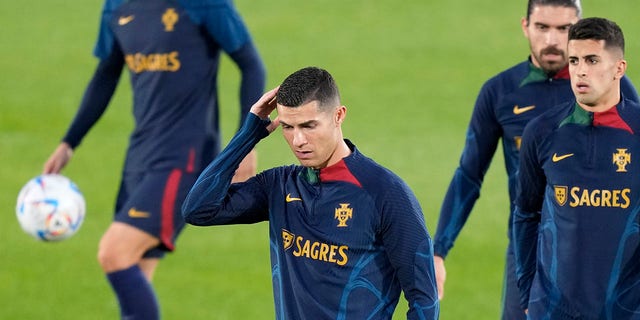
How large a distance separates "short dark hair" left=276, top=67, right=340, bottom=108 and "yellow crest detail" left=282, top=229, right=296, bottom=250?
48cm

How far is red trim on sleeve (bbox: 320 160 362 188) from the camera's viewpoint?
514 centimetres

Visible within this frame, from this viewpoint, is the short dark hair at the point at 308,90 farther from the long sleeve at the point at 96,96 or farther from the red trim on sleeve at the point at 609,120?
the long sleeve at the point at 96,96

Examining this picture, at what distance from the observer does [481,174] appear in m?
6.62

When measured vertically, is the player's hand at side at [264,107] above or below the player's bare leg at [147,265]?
above

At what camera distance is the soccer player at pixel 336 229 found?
16.4 feet

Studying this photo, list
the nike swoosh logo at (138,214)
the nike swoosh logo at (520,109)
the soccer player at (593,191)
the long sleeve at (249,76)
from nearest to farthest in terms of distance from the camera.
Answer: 1. the soccer player at (593,191)
2. the nike swoosh logo at (520,109)
3. the nike swoosh logo at (138,214)
4. the long sleeve at (249,76)

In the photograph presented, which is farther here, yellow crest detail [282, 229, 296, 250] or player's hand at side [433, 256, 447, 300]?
player's hand at side [433, 256, 447, 300]

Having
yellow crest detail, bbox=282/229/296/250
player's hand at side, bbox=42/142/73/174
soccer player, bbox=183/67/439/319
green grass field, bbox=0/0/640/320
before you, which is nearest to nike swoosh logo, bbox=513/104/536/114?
soccer player, bbox=183/67/439/319

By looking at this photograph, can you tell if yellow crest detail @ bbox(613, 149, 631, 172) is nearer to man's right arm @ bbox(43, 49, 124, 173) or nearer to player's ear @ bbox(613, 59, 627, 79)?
player's ear @ bbox(613, 59, 627, 79)

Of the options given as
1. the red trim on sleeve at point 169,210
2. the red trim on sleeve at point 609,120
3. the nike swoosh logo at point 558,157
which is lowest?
the red trim on sleeve at point 169,210

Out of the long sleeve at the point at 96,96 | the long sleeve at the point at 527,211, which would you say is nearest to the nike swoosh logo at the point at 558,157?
the long sleeve at the point at 527,211

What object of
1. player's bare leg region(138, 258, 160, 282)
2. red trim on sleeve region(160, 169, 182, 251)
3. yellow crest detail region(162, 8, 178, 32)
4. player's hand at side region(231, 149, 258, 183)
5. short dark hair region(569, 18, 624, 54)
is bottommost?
player's bare leg region(138, 258, 160, 282)

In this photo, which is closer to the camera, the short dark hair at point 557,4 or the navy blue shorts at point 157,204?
the short dark hair at point 557,4

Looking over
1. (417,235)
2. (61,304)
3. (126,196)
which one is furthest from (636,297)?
(61,304)
